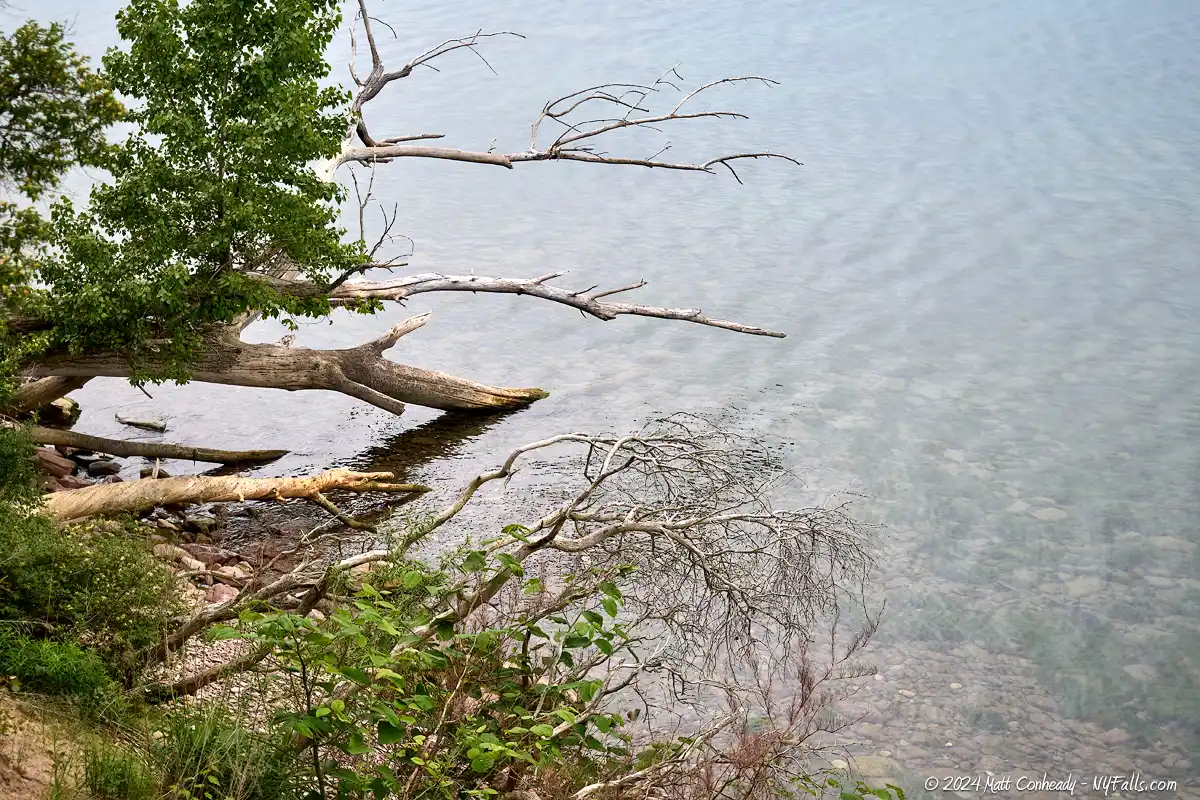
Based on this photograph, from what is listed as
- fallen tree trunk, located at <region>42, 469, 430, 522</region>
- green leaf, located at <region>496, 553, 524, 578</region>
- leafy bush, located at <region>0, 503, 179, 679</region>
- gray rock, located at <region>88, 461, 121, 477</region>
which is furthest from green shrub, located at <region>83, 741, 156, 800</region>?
gray rock, located at <region>88, 461, 121, 477</region>

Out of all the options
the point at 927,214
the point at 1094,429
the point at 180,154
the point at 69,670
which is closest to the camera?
the point at 69,670

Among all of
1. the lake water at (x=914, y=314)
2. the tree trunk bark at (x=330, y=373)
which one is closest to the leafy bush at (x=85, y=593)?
the tree trunk bark at (x=330, y=373)

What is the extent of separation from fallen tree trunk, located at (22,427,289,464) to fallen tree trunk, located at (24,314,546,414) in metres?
0.69

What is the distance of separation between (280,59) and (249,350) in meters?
3.12

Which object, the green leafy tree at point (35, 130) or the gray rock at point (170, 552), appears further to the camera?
the green leafy tree at point (35, 130)

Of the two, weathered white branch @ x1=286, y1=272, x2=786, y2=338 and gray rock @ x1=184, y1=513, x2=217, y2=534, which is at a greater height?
weathered white branch @ x1=286, y1=272, x2=786, y2=338

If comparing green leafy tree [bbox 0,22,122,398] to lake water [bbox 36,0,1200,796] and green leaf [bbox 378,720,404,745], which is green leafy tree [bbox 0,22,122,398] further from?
green leaf [bbox 378,720,404,745]

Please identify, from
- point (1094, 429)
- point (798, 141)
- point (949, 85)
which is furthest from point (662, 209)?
point (1094, 429)

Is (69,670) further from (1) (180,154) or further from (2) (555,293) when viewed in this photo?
(2) (555,293)

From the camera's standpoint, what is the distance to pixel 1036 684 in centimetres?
1038

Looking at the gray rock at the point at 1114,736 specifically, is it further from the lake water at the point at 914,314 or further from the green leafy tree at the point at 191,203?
the green leafy tree at the point at 191,203

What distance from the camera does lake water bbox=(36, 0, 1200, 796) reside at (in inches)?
432

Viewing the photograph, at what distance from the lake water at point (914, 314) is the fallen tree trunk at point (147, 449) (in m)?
0.56

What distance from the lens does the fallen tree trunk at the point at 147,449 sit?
505 inches
